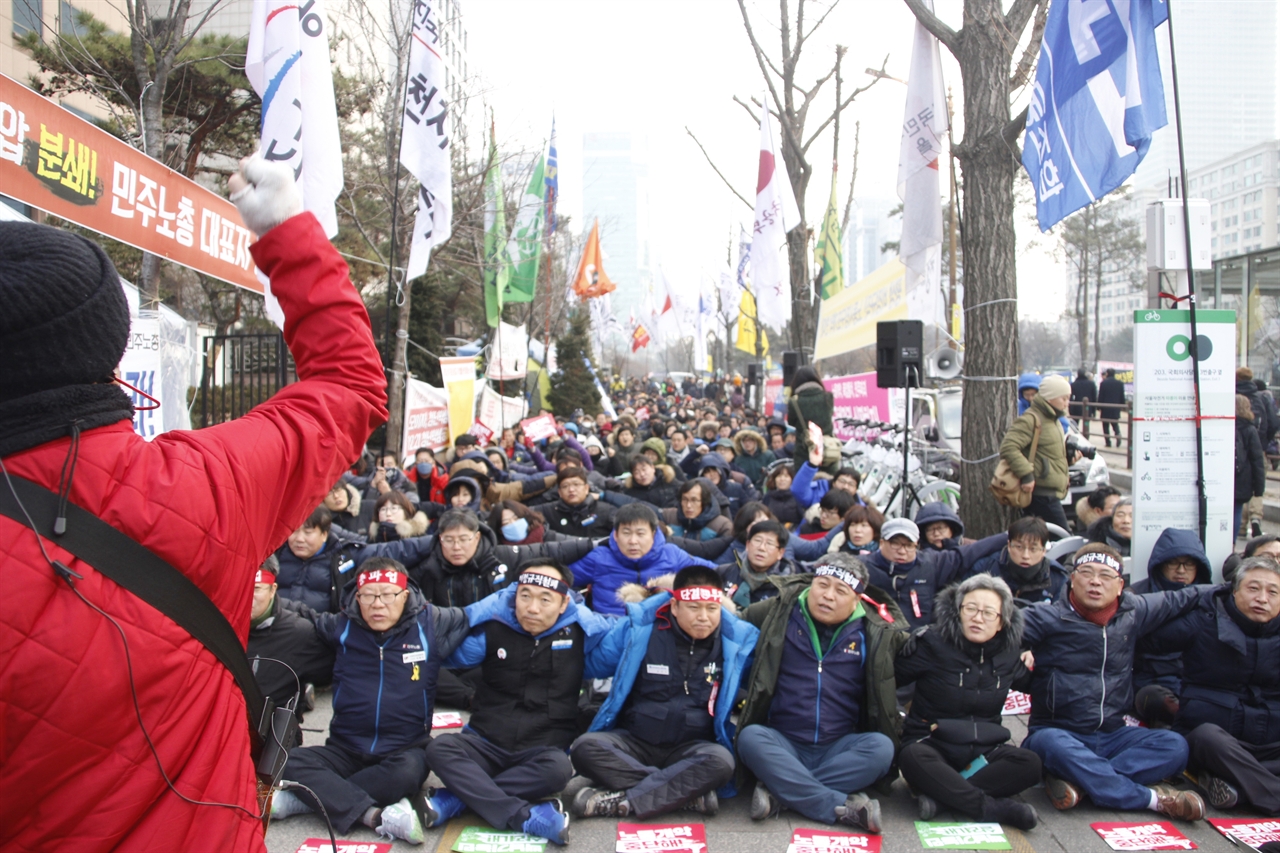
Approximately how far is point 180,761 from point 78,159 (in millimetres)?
3675

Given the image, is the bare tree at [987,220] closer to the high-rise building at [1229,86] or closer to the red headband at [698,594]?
the red headband at [698,594]

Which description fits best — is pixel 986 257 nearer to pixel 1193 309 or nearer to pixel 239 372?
pixel 1193 309

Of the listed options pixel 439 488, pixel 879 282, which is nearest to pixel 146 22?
pixel 439 488

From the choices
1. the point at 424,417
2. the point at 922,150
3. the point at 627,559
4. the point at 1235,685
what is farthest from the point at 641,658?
the point at 424,417

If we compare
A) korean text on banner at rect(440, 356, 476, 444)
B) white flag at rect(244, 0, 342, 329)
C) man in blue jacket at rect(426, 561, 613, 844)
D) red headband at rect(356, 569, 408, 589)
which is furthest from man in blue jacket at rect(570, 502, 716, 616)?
korean text on banner at rect(440, 356, 476, 444)

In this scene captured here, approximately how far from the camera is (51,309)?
49.2 inches

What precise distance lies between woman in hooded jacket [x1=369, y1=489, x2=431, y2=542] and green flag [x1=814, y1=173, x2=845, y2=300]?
12034mm

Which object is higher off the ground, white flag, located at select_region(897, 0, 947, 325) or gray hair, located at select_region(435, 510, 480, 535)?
white flag, located at select_region(897, 0, 947, 325)

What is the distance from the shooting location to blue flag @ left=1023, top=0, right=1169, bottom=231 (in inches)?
234

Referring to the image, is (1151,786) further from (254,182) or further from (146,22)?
(146,22)

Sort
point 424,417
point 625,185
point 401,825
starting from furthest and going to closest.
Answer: point 625,185
point 424,417
point 401,825

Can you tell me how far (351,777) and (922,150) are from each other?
8.22 meters

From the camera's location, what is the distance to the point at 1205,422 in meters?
5.83

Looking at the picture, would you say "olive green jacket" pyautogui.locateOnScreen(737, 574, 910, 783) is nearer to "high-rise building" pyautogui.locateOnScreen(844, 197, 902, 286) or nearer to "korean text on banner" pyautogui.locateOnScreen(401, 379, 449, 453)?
"korean text on banner" pyautogui.locateOnScreen(401, 379, 449, 453)
